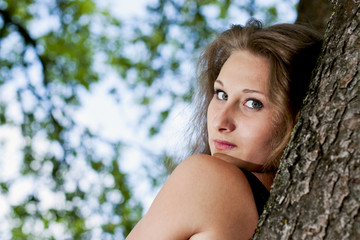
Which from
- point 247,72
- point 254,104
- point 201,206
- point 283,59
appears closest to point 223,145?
point 254,104

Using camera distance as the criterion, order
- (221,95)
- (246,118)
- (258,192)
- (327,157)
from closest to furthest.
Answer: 1. (327,157)
2. (258,192)
3. (246,118)
4. (221,95)

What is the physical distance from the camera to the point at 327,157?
1369mm

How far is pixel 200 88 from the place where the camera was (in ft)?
9.00

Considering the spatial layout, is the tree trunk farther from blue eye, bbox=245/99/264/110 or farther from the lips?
the lips

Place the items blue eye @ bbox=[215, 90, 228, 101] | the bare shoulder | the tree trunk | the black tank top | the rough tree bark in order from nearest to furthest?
the rough tree bark < the bare shoulder < the black tank top < blue eye @ bbox=[215, 90, 228, 101] < the tree trunk

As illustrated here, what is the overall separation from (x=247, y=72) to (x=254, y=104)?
15 centimetres

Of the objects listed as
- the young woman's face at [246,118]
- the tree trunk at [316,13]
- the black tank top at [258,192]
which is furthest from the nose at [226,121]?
the tree trunk at [316,13]

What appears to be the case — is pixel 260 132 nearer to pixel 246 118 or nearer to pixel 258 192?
pixel 246 118

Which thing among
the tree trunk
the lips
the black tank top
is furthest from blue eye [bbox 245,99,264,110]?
the tree trunk

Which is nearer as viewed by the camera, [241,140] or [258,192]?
[258,192]

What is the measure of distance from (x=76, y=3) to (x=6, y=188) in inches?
113

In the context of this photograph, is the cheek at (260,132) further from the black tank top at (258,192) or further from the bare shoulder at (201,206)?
the bare shoulder at (201,206)

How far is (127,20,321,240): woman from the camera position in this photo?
1.59 m

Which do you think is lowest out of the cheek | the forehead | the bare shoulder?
the bare shoulder
